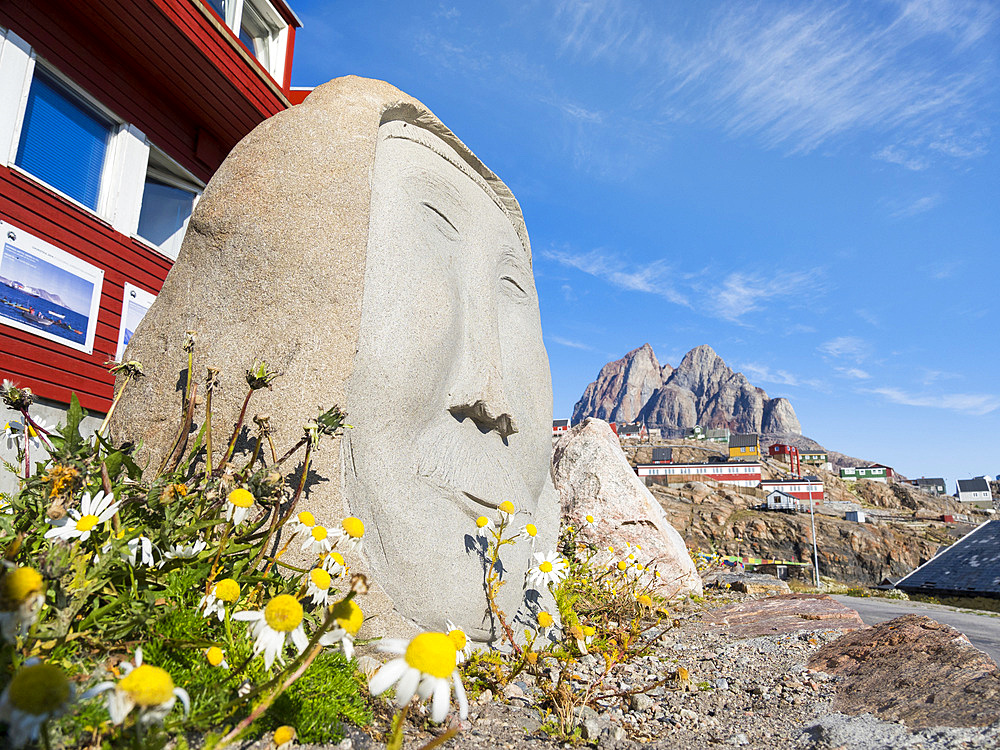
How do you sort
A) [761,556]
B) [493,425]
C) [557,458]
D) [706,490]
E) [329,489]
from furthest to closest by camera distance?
[706,490] < [761,556] < [557,458] < [493,425] < [329,489]

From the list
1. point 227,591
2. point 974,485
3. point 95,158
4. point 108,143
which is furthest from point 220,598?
point 974,485

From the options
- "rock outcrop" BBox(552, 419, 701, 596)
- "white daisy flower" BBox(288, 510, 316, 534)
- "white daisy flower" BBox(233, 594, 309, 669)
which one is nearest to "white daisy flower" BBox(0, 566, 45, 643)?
"white daisy flower" BBox(233, 594, 309, 669)

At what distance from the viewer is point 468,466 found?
9.96 ft

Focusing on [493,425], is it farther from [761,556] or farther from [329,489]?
[761,556]

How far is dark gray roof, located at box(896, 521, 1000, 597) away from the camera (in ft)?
30.1

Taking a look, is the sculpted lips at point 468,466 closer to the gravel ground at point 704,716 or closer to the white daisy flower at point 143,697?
the gravel ground at point 704,716

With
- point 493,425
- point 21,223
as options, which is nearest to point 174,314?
point 493,425

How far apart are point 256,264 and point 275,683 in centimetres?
191

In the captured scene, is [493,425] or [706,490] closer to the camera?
[493,425]

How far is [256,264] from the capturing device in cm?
269

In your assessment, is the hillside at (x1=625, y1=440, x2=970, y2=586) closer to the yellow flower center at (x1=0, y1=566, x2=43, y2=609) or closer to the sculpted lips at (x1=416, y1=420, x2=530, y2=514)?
the sculpted lips at (x1=416, y1=420, x2=530, y2=514)

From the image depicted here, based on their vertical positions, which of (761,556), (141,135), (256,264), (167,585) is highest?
(141,135)

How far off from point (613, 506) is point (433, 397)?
424 cm

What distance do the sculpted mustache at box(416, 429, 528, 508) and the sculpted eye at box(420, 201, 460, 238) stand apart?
1112mm
